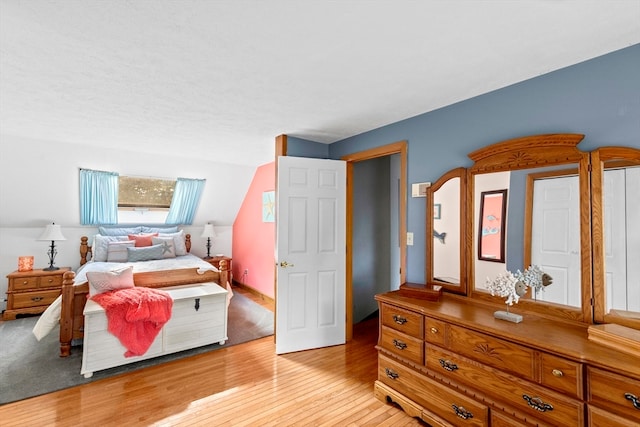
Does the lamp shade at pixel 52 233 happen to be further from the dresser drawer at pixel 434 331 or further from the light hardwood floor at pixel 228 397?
the dresser drawer at pixel 434 331

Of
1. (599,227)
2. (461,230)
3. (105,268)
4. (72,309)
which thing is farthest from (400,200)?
(105,268)

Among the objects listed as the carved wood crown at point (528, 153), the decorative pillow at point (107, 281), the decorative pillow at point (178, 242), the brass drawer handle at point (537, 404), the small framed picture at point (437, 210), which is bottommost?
the brass drawer handle at point (537, 404)

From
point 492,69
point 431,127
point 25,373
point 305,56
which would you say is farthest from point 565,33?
point 25,373

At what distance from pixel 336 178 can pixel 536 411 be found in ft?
8.05

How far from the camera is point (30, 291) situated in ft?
12.9

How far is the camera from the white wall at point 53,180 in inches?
147

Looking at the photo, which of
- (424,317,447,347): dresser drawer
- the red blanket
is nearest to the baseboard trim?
the red blanket

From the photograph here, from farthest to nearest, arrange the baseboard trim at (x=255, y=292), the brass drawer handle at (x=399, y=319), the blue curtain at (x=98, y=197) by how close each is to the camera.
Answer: the baseboard trim at (x=255, y=292) → the blue curtain at (x=98, y=197) → the brass drawer handle at (x=399, y=319)

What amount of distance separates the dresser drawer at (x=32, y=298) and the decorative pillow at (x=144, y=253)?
98cm

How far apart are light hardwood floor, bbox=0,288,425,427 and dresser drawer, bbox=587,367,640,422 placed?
3.59ft

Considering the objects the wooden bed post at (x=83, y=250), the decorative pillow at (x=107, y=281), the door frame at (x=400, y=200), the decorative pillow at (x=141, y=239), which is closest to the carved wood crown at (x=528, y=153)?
the door frame at (x=400, y=200)

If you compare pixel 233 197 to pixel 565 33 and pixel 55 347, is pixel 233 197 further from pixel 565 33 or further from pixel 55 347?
pixel 565 33

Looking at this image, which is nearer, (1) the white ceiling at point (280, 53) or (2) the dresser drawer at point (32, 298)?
(1) the white ceiling at point (280, 53)

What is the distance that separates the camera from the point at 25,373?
2.50m
